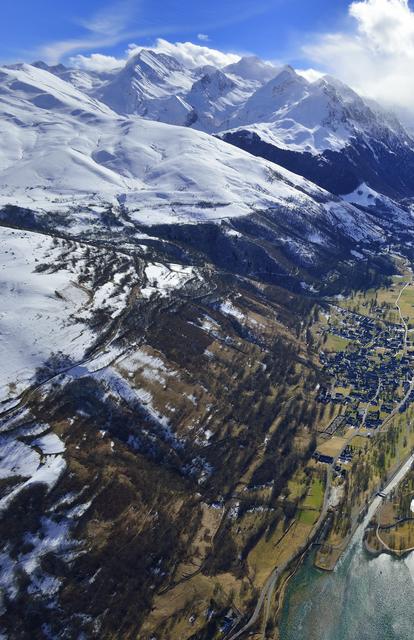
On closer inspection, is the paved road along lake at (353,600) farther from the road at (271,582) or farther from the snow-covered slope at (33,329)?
the snow-covered slope at (33,329)

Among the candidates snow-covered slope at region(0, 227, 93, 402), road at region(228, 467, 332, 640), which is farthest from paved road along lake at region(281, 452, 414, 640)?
snow-covered slope at region(0, 227, 93, 402)

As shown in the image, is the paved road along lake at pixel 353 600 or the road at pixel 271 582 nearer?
the paved road along lake at pixel 353 600

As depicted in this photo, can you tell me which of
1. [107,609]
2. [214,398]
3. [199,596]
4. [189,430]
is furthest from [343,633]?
[214,398]

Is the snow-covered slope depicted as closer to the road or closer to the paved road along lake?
the road

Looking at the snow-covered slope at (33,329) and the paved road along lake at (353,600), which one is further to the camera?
the snow-covered slope at (33,329)

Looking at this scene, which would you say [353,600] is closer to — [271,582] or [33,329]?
[271,582]

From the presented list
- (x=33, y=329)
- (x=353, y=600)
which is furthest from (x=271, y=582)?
(x=33, y=329)

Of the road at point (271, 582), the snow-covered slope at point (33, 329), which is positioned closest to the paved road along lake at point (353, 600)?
the road at point (271, 582)

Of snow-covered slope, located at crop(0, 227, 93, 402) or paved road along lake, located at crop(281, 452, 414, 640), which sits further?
snow-covered slope, located at crop(0, 227, 93, 402)

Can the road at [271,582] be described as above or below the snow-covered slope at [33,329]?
below

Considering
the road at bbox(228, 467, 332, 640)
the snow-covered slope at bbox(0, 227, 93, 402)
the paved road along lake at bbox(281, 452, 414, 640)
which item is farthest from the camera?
the snow-covered slope at bbox(0, 227, 93, 402)

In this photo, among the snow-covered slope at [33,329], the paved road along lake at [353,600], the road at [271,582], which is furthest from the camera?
the snow-covered slope at [33,329]

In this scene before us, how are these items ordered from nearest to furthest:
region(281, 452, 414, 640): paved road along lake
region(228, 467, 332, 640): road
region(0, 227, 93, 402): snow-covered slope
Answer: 1. region(281, 452, 414, 640): paved road along lake
2. region(228, 467, 332, 640): road
3. region(0, 227, 93, 402): snow-covered slope

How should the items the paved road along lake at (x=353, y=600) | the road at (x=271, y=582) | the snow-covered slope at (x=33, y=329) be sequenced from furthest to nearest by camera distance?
the snow-covered slope at (x=33, y=329) < the road at (x=271, y=582) < the paved road along lake at (x=353, y=600)
